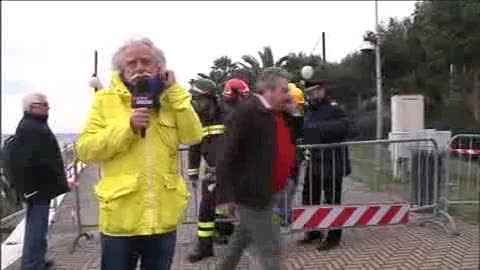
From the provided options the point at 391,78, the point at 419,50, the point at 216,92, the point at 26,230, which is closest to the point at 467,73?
the point at 419,50

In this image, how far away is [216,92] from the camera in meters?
6.08

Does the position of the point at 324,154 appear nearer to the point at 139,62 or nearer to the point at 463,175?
the point at 463,175

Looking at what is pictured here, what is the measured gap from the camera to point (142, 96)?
2684 millimetres

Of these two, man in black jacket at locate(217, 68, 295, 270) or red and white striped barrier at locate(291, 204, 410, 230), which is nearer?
man in black jacket at locate(217, 68, 295, 270)

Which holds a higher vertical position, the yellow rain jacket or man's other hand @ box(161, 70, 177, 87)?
man's other hand @ box(161, 70, 177, 87)

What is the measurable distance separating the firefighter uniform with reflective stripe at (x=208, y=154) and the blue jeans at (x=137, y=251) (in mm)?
2895

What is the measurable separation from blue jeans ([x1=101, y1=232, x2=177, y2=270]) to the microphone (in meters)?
0.53

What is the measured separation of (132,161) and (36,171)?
2783mm

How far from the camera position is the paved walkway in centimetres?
549

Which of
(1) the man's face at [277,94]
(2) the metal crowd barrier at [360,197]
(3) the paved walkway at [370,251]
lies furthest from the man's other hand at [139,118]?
(2) the metal crowd barrier at [360,197]

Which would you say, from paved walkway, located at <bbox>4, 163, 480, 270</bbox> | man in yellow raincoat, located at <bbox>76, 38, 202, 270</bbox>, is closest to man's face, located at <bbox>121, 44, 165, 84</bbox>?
man in yellow raincoat, located at <bbox>76, 38, 202, 270</bbox>

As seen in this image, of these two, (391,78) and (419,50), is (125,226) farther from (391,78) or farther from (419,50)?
(391,78)

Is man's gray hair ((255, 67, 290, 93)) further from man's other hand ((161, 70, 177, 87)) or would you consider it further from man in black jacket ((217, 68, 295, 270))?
man's other hand ((161, 70, 177, 87))

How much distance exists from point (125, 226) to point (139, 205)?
0.39 feet
